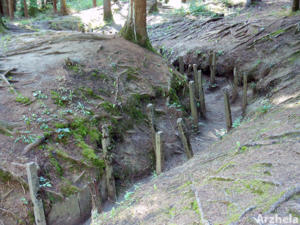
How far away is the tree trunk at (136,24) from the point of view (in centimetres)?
988

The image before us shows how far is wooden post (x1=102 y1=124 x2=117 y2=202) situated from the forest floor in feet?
0.85

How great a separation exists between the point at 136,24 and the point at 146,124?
4.27m

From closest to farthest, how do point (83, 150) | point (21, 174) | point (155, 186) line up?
point (155, 186)
point (21, 174)
point (83, 150)

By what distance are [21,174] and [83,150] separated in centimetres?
141

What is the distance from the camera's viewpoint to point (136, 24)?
1021 centimetres

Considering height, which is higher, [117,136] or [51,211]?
[117,136]

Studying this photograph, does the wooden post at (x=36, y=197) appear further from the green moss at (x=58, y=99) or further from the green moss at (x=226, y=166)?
the green moss at (x=226, y=166)

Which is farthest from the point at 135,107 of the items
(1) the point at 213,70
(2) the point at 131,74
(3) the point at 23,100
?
(1) the point at 213,70

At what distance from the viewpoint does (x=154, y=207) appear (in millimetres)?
3793

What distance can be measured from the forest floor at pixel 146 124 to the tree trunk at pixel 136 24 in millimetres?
458

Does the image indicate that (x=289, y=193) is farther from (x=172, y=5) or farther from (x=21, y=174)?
(x=172, y=5)

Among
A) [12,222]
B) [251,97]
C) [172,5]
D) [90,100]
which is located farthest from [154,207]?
[172,5]

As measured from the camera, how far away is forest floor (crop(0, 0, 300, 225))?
3.40 m

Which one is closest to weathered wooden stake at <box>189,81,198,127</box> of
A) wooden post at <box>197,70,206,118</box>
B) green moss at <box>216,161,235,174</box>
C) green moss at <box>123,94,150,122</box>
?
wooden post at <box>197,70,206,118</box>
